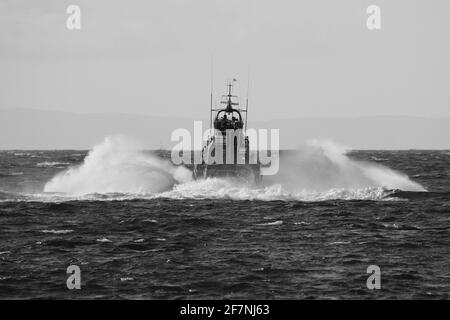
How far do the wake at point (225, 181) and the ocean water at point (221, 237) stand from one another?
0.19 meters

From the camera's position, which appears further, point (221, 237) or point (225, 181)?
point (225, 181)

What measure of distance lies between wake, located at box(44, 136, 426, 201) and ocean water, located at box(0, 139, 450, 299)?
0.19 meters

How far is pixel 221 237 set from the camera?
118 feet

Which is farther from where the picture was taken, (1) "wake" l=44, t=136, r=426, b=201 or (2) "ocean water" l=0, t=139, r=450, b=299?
(1) "wake" l=44, t=136, r=426, b=201

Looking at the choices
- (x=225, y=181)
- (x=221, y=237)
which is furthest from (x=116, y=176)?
(x=221, y=237)

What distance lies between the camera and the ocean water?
84.7ft

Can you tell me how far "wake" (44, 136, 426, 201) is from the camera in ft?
178

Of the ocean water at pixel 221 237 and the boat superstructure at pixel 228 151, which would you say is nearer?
the ocean water at pixel 221 237

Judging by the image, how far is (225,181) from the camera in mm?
57031

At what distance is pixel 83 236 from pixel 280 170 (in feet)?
117

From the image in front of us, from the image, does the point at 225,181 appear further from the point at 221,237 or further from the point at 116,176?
the point at 221,237

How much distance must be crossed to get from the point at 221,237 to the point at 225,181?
69.4 ft

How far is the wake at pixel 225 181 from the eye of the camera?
2136 inches
